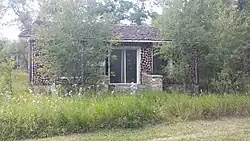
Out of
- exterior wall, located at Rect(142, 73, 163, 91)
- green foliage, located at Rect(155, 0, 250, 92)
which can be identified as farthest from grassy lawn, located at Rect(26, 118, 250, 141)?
exterior wall, located at Rect(142, 73, 163, 91)

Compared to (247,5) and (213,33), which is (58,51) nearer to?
(213,33)

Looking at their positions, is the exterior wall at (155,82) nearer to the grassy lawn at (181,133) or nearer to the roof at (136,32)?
the roof at (136,32)

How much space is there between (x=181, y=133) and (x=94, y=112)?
1.84 m

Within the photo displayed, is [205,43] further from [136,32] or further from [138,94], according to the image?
[136,32]

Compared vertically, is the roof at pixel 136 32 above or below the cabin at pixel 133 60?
above

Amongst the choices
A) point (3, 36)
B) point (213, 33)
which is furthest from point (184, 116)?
point (3, 36)

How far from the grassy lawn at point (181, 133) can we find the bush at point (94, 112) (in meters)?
0.32

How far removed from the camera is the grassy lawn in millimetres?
Answer: 7180

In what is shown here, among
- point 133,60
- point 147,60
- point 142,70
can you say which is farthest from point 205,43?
point 133,60

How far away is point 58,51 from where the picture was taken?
443 inches

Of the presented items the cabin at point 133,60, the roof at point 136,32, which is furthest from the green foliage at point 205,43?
the cabin at point 133,60

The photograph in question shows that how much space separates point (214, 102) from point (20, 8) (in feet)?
93.2

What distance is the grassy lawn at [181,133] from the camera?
7.18 metres

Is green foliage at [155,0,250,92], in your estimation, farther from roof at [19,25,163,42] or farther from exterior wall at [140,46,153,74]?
exterior wall at [140,46,153,74]
